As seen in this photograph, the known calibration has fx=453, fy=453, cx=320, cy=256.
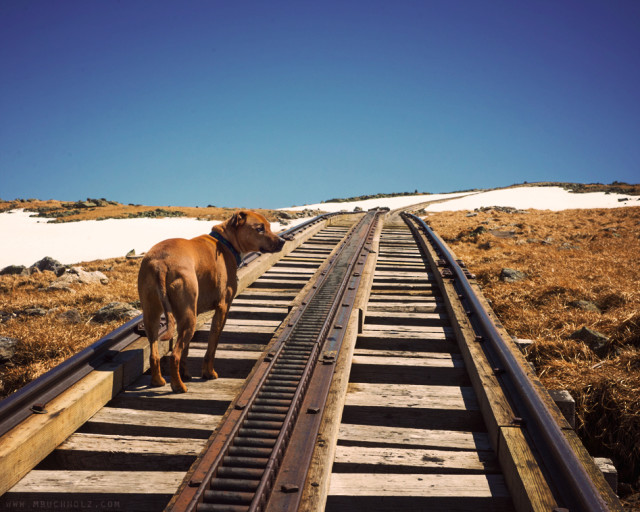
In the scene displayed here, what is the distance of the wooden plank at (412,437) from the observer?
327 cm

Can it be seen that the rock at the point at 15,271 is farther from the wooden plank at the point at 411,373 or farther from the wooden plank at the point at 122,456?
the wooden plank at the point at 411,373

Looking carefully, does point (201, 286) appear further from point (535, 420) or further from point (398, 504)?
point (535, 420)

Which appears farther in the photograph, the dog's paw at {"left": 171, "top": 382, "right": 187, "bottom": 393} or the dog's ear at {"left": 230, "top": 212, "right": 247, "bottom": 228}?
the dog's ear at {"left": 230, "top": 212, "right": 247, "bottom": 228}

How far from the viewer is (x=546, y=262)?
31.4ft

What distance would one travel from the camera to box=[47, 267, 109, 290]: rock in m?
8.76

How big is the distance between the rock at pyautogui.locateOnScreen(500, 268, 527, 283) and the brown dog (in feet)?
17.7

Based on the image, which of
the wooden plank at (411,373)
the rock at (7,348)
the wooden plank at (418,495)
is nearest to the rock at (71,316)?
the rock at (7,348)

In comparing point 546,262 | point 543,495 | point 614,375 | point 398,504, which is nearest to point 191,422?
point 398,504

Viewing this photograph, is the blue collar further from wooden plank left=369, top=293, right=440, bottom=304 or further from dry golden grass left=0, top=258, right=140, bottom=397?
wooden plank left=369, top=293, right=440, bottom=304

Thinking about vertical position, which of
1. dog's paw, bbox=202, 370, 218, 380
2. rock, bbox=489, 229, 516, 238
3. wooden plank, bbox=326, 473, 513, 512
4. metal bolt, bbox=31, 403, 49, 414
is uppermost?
rock, bbox=489, 229, 516, 238

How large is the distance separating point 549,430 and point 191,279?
2905 mm

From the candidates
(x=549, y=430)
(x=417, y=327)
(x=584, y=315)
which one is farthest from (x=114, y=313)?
(x=584, y=315)

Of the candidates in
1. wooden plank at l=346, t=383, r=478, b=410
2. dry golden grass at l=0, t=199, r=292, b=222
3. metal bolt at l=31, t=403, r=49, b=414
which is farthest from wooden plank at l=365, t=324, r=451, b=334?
dry golden grass at l=0, t=199, r=292, b=222

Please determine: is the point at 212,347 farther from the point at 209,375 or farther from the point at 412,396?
the point at 412,396
